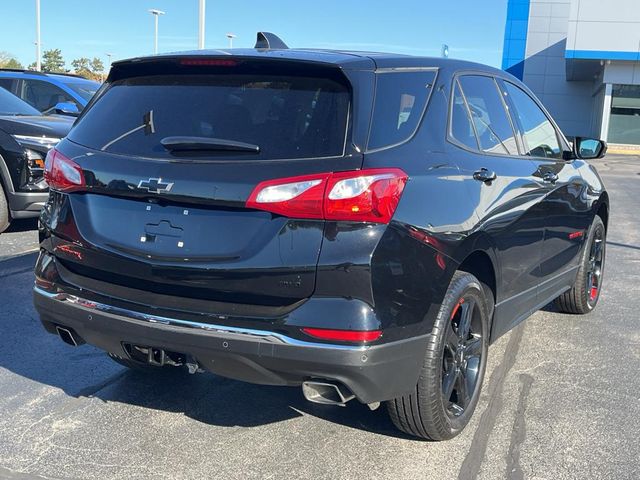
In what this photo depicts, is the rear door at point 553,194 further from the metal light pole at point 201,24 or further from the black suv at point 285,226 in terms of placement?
the metal light pole at point 201,24

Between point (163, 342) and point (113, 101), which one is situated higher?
point (113, 101)

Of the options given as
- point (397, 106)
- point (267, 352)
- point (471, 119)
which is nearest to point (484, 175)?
point (471, 119)

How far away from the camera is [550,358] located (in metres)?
4.65

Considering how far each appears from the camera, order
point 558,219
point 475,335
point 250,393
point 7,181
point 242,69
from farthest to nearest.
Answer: point 7,181, point 558,219, point 250,393, point 475,335, point 242,69

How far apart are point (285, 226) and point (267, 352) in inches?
19.3

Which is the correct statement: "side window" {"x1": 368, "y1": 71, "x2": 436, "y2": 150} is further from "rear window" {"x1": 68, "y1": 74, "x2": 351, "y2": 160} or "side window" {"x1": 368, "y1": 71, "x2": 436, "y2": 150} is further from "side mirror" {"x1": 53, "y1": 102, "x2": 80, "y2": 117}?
"side mirror" {"x1": 53, "y1": 102, "x2": 80, "y2": 117}

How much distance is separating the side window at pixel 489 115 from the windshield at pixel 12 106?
6.24 metres

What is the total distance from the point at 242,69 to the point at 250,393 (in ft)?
5.93

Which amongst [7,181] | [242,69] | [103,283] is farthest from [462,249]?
[7,181]

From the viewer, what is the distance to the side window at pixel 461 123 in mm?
3441

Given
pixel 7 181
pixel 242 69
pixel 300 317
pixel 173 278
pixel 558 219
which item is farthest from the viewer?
pixel 7 181

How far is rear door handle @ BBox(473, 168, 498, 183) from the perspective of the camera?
3.44m

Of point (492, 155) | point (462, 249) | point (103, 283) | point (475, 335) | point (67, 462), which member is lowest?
point (67, 462)

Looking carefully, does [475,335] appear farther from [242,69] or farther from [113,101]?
[113,101]
